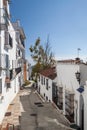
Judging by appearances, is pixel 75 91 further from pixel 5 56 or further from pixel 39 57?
pixel 39 57

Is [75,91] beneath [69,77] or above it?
beneath

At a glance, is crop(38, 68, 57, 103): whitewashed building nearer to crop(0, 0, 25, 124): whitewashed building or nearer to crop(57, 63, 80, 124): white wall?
crop(57, 63, 80, 124): white wall

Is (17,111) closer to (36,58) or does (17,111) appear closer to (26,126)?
(26,126)

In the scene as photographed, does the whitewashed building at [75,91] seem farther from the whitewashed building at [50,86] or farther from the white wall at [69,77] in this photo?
the whitewashed building at [50,86]

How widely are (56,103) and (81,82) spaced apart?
7293 millimetres

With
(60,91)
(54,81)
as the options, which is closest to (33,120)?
(60,91)

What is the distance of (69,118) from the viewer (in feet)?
47.0

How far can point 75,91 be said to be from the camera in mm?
13141

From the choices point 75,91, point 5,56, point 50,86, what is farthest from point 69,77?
point 50,86

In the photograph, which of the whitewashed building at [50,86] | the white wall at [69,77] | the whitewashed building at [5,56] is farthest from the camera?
the whitewashed building at [50,86]

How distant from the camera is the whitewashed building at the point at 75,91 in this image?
11826 mm

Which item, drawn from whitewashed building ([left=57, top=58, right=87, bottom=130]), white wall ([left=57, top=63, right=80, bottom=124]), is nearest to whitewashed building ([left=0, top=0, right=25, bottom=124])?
white wall ([left=57, top=63, right=80, bottom=124])

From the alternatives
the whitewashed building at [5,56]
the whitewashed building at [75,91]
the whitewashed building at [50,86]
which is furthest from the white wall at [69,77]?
the whitewashed building at [5,56]

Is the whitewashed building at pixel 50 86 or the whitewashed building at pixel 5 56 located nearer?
the whitewashed building at pixel 5 56
